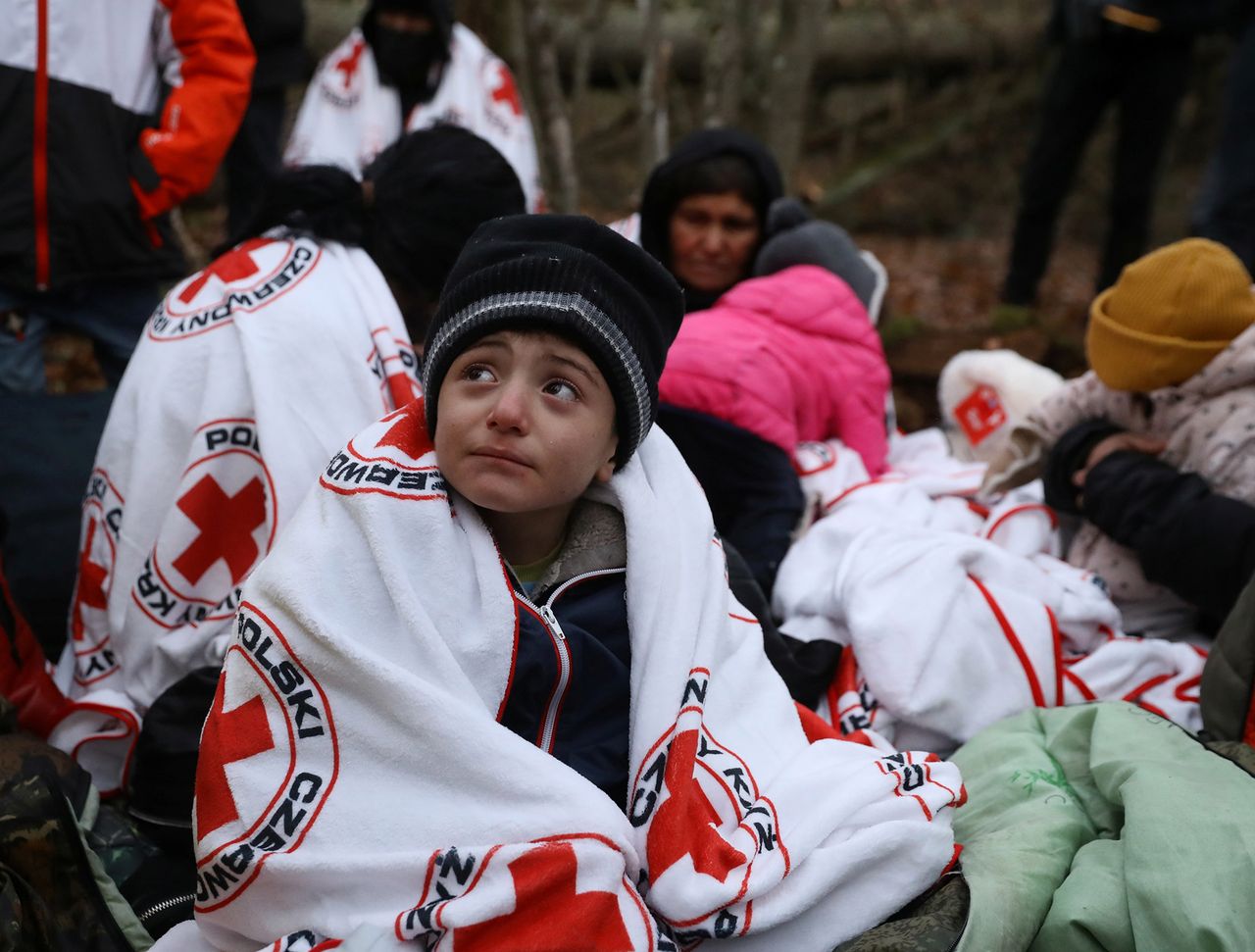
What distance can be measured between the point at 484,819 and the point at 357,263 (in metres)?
1.29

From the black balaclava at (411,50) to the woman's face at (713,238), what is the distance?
1.48m

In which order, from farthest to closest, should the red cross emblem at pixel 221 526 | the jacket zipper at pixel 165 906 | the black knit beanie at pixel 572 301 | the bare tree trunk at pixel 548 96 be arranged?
the bare tree trunk at pixel 548 96 → the red cross emblem at pixel 221 526 → the jacket zipper at pixel 165 906 → the black knit beanie at pixel 572 301

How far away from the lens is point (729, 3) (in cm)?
486

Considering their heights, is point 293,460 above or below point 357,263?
below

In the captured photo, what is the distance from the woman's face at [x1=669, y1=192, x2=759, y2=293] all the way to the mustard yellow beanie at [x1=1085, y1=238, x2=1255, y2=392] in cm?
127

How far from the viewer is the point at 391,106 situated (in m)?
4.52

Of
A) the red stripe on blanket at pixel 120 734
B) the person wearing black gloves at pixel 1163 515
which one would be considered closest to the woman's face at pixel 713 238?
the person wearing black gloves at pixel 1163 515

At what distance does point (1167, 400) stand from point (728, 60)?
3.04 metres

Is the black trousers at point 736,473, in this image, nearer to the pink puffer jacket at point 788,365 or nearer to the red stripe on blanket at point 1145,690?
the pink puffer jacket at point 788,365

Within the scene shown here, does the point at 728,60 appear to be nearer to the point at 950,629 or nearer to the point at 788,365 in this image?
the point at 788,365

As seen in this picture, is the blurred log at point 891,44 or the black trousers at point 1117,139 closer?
the black trousers at point 1117,139

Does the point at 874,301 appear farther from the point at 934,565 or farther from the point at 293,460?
the point at 293,460

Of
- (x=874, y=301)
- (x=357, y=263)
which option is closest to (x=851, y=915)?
(x=357, y=263)

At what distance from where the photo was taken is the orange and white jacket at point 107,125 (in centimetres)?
292
